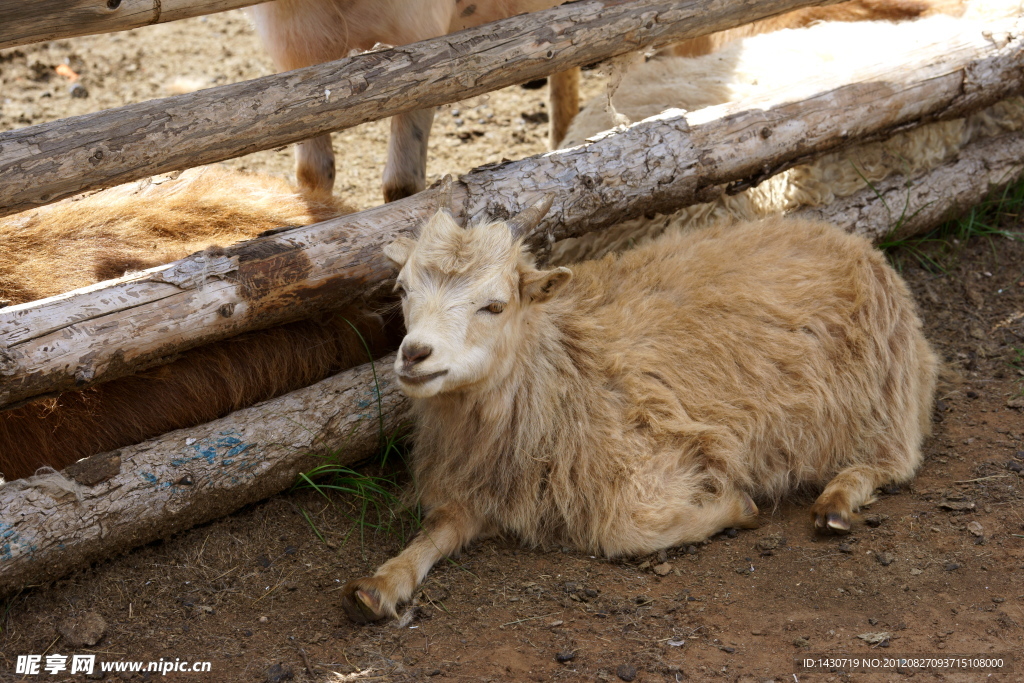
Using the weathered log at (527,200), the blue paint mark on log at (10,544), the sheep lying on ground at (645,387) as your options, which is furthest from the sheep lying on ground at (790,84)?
the blue paint mark on log at (10,544)

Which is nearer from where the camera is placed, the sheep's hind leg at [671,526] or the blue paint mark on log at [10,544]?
the blue paint mark on log at [10,544]

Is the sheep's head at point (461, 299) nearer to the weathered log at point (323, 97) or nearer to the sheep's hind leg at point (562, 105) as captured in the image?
the weathered log at point (323, 97)

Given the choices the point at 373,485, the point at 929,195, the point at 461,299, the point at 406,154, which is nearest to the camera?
the point at 461,299

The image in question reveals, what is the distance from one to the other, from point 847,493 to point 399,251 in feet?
6.52

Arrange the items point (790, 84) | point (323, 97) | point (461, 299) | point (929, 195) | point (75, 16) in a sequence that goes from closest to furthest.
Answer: point (75, 16)
point (461, 299)
point (323, 97)
point (790, 84)
point (929, 195)

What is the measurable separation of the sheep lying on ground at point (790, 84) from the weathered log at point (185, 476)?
67.9 inches

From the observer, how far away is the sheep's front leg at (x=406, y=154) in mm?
4871

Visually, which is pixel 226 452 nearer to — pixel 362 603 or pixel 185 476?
pixel 185 476

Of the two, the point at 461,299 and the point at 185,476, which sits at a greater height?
the point at 461,299

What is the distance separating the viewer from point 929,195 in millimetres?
5047

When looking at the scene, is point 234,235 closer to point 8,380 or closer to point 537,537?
point 8,380

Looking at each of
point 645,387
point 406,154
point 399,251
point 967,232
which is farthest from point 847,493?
point 406,154

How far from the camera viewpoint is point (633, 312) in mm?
3824

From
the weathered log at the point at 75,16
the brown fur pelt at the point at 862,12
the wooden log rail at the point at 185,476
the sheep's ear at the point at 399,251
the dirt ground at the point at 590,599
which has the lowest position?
the dirt ground at the point at 590,599
